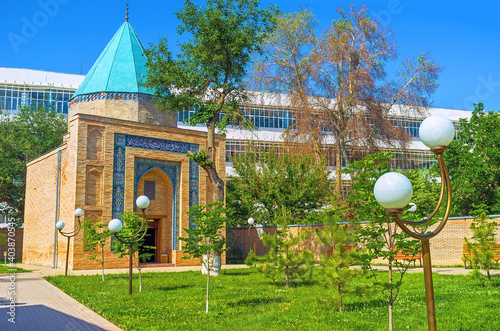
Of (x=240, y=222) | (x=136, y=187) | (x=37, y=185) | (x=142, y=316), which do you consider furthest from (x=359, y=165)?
(x=240, y=222)

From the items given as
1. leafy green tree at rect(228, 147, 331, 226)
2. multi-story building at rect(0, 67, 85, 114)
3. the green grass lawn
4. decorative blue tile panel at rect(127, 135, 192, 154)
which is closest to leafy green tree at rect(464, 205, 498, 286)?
the green grass lawn

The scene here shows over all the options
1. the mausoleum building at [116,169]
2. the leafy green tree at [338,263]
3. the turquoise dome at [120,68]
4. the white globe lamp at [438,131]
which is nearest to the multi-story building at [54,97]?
the turquoise dome at [120,68]

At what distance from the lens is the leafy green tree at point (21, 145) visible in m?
27.7

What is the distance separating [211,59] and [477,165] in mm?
15291

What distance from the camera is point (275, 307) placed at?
27.7 ft

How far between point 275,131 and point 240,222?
36.9 ft

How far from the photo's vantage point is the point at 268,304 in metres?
8.85

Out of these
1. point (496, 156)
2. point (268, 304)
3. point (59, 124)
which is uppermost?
point (59, 124)

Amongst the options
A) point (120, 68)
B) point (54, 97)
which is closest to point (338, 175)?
point (120, 68)

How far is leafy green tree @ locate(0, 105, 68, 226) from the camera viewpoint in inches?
1091

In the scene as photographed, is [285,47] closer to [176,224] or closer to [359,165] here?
[176,224]

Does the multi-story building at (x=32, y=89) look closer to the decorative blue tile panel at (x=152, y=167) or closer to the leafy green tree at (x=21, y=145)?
the leafy green tree at (x=21, y=145)

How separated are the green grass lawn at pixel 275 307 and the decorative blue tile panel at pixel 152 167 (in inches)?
264

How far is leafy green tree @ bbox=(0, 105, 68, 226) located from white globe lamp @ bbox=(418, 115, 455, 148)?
28.0 metres
